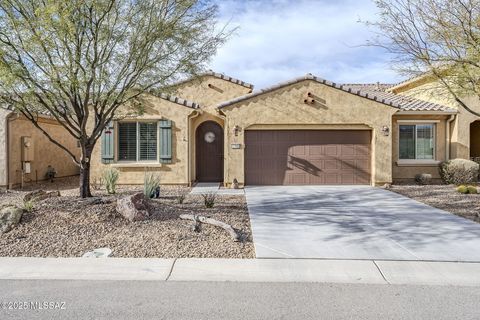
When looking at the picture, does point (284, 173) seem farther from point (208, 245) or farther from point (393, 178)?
point (208, 245)

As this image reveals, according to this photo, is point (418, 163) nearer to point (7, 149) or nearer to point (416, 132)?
point (416, 132)

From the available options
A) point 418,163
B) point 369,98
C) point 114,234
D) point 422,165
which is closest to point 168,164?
point 114,234

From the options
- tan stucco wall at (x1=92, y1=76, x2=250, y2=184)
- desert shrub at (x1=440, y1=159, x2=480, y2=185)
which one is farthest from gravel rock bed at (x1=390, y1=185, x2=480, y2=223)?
tan stucco wall at (x1=92, y1=76, x2=250, y2=184)

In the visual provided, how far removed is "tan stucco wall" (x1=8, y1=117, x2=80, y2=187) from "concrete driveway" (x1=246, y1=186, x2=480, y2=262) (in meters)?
9.04

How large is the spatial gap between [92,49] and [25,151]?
8.07 m

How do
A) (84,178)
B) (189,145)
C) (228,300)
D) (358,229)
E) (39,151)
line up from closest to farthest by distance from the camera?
(228,300) → (358,229) → (84,178) → (189,145) → (39,151)

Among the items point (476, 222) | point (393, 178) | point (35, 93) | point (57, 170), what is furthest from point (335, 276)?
point (57, 170)

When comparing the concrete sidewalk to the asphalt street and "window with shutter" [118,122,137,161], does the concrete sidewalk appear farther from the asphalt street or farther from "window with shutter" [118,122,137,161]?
"window with shutter" [118,122,137,161]

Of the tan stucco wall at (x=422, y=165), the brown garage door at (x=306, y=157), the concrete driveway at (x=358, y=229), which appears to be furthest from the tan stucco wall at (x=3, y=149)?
the tan stucco wall at (x=422, y=165)

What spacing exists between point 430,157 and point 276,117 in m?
6.92

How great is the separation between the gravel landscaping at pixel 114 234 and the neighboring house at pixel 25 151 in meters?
5.85

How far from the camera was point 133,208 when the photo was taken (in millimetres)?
7961

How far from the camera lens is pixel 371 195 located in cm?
1224

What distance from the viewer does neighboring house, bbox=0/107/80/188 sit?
13336 mm
